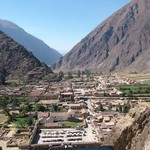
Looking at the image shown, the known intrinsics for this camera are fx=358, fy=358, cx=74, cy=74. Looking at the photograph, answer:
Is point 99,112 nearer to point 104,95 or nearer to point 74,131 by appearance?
point 74,131

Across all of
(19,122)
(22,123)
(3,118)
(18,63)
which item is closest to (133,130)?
(22,123)

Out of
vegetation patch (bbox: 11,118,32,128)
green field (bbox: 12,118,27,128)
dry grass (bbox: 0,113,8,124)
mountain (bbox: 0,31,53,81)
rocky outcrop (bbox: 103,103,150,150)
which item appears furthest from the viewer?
mountain (bbox: 0,31,53,81)

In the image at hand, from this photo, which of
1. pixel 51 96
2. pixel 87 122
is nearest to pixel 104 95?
pixel 51 96

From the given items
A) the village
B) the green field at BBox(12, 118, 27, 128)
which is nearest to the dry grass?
the village

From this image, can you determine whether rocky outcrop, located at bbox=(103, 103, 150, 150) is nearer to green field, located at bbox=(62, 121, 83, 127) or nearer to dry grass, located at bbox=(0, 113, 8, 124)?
green field, located at bbox=(62, 121, 83, 127)

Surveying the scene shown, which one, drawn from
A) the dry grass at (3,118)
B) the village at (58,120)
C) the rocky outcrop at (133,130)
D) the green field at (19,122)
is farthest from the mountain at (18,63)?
the rocky outcrop at (133,130)
